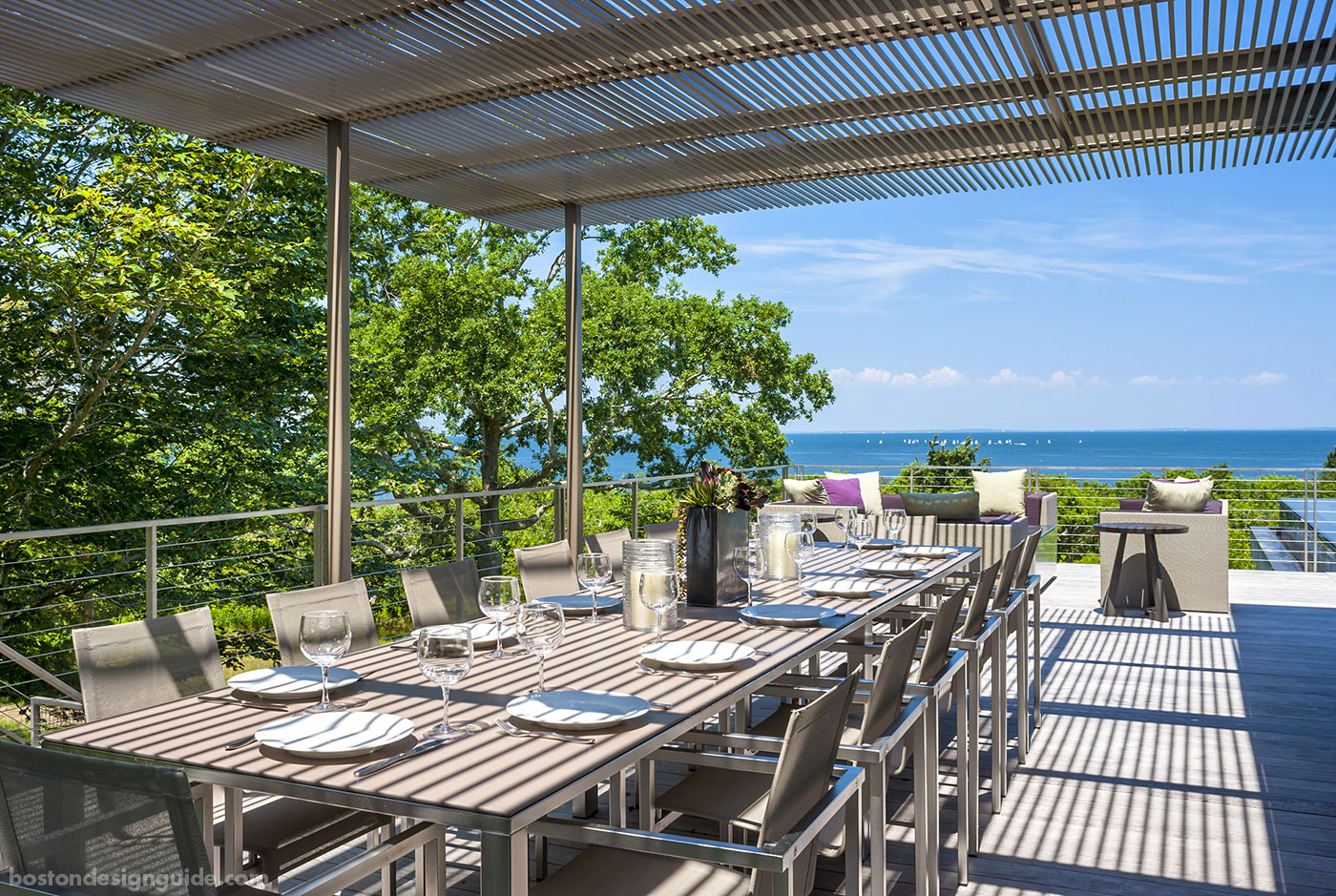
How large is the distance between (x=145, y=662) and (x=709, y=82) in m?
3.01

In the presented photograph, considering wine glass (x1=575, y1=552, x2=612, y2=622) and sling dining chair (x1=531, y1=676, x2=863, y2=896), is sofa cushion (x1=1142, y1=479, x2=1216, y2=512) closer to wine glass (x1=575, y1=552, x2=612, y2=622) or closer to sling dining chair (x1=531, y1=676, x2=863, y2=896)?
wine glass (x1=575, y1=552, x2=612, y2=622)

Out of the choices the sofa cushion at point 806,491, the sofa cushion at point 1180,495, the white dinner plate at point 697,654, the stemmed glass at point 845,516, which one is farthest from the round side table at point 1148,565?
the white dinner plate at point 697,654

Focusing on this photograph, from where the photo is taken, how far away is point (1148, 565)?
750cm

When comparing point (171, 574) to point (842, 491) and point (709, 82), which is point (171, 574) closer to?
point (842, 491)

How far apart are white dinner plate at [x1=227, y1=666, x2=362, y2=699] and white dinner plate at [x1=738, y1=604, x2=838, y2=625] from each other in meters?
1.11

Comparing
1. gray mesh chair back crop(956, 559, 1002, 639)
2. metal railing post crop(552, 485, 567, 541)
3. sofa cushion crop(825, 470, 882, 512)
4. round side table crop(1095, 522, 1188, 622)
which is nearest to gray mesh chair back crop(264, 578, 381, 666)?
gray mesh chair back crop(956, 559, 1002, 639)

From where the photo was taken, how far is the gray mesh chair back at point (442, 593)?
3.17m

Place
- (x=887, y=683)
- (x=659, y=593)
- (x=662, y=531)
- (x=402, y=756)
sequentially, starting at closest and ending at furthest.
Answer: (x=402, y=756) < (x=887, y=683) < (x=659, y=593) < (x=662, y=531)

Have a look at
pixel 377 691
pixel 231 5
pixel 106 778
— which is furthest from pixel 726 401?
pixel 106 778

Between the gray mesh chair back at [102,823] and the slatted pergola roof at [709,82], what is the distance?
109 inches

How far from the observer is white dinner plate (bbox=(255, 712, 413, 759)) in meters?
1.67

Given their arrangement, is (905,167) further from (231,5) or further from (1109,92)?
(231,5)

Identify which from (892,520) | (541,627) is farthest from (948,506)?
(541,627)

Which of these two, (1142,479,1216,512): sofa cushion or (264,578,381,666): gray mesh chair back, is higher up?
(1142,479,1216,512): sofa cushion
